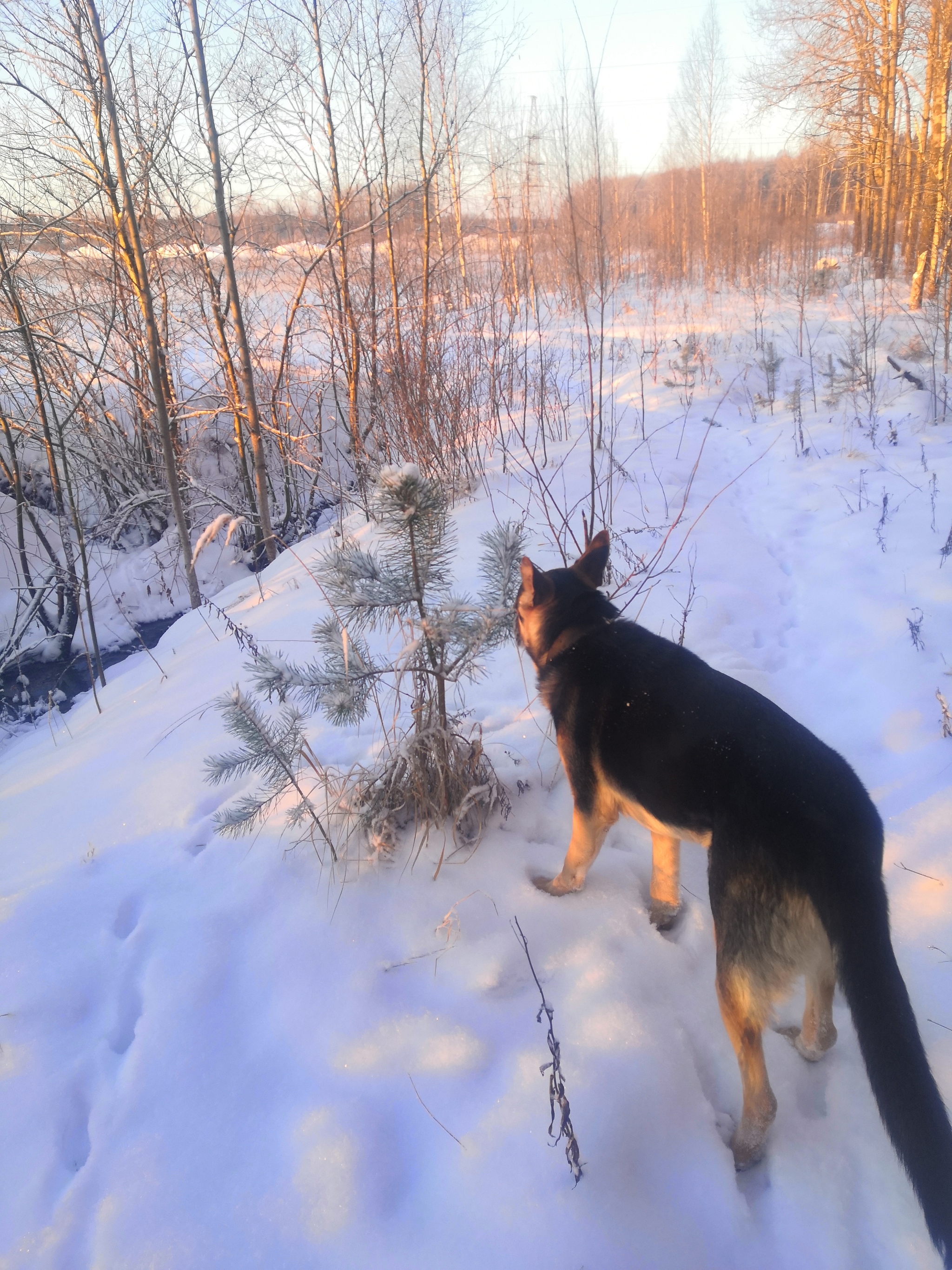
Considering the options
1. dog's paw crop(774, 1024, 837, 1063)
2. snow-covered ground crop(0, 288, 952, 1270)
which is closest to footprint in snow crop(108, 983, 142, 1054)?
snow-covered ground crop(0, 288, 952, 1270)

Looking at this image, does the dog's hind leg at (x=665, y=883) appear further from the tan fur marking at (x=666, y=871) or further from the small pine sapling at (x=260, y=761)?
the small pine sapling at (x=260, y=761)

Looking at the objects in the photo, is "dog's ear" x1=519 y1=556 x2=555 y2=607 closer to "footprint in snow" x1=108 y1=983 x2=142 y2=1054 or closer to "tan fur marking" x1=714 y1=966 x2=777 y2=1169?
"tan fur marking" x1=714 y1=966 x2=777 y2=1169

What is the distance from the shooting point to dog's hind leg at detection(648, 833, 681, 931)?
1894 mm

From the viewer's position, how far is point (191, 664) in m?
4.21

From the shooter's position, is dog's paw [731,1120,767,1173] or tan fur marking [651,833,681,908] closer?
dog's paw [731,1120,767,1173]

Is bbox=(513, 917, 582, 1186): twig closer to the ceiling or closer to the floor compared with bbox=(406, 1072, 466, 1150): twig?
closer to the ceiling

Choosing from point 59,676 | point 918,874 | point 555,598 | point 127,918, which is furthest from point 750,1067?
point 59,676

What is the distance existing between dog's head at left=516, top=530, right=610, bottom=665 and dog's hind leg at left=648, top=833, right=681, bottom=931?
0.68m

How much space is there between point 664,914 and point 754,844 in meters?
0.73

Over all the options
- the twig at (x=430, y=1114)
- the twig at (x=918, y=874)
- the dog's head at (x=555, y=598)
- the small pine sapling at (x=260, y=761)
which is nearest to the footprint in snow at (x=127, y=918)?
the small pine sapling at (x=260, y=761)

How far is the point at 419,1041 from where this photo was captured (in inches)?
62.2

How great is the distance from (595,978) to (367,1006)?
617 mm

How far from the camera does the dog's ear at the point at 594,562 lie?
6.97 ft

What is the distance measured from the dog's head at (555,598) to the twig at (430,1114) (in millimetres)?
1207
